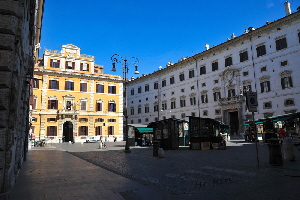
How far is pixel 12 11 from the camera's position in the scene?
13.5ft

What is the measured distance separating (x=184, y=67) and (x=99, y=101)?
18.0 metres

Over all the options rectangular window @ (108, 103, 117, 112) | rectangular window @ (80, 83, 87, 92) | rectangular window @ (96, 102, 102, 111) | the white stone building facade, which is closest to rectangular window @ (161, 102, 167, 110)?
the white stone building facade

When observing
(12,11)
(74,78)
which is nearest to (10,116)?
(12,11)

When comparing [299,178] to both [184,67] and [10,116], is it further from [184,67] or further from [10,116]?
[184,67]

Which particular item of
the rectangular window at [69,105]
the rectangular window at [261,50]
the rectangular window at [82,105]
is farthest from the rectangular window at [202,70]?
the rectangular window at [69,105]

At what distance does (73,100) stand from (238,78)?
1119 inches

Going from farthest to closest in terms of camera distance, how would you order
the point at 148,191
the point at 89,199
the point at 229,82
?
the point at 229,82 → the point at 148,191 → the point at 89,199

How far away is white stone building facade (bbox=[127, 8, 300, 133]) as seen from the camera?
28578mm

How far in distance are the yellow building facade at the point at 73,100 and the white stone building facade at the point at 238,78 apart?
1124 centimetres

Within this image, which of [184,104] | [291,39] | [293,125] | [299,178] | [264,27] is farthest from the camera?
[184,104]

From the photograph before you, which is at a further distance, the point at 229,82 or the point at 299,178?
the point at 229,82

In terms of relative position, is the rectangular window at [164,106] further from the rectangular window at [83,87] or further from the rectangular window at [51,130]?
the rectangular window at [51,130]

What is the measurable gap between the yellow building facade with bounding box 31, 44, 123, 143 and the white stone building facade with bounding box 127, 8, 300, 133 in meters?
11.2

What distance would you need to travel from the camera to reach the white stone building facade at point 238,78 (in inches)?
1125
